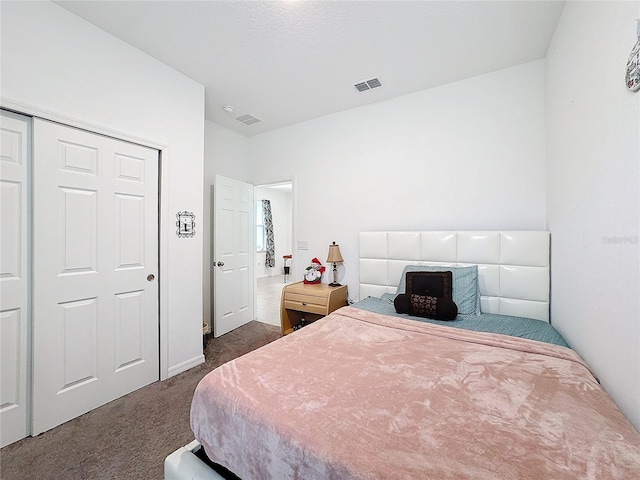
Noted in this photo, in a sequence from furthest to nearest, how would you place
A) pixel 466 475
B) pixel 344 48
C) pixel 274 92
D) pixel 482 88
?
pixel 274 92 → pixel 482 88 → pixel 344 48 → pixel 466 475

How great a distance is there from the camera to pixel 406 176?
2.94m

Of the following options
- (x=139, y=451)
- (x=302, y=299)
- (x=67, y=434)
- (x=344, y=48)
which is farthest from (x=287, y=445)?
(x=344, y=48)

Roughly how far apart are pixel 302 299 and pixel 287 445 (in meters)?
2.14

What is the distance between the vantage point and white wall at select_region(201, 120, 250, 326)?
352cm

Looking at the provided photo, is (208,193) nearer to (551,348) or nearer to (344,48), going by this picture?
(344,48)

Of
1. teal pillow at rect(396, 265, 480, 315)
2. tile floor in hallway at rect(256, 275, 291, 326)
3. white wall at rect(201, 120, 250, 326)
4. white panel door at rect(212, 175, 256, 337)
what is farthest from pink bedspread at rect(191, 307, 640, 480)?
tile floor in hallway at rect(256, 275, 291, 326)

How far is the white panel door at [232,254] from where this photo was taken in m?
3.43

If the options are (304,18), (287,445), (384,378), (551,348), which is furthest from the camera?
(304,18)

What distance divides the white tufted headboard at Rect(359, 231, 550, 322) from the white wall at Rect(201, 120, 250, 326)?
2198 mm

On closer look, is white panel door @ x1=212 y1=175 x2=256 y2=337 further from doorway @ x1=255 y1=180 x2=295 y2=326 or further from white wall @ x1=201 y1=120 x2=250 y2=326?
doorway @ x1=255 y1=180 x2=295 y2=326

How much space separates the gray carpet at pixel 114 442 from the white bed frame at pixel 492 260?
2157 mm

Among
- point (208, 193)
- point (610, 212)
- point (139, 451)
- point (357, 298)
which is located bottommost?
point (139, 451)

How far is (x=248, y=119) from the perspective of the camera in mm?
3529

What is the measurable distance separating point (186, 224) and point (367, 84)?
2307 millimetres
